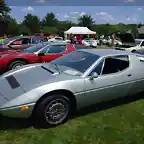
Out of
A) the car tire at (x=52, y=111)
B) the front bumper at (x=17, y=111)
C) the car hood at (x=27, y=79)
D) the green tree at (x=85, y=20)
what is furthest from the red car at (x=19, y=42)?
the green tree at (x=85, y=20)

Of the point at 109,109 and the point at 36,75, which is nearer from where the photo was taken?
the point at 36,75

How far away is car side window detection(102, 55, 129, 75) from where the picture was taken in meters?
4.98

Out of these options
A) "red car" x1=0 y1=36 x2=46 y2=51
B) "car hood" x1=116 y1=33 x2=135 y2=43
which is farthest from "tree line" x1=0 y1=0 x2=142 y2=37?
"red car" x1=0 y1=36 x2=46 y2=51

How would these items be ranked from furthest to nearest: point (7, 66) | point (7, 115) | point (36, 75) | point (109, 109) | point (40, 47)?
point (40, 47)
point (7, 66)
point (109, 109)
point (36, 75)
point (7, 115)

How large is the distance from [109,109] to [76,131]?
4.30 ft

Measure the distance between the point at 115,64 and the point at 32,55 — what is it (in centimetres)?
474

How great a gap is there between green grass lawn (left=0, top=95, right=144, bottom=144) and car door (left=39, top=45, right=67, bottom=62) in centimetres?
485

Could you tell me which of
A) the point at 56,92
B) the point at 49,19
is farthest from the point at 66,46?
the point at 49,19

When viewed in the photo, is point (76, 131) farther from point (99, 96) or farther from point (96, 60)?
point (96, 60)

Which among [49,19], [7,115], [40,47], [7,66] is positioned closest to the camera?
[7,115]

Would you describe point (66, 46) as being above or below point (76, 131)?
above

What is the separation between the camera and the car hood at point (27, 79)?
4148 millimetres

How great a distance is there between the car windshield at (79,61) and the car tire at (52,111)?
31.9 inches

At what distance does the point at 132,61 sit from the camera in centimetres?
537
